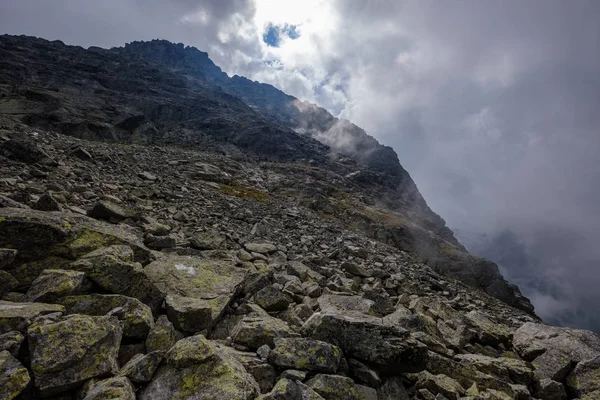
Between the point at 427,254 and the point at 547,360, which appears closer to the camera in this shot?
the point at 547,360

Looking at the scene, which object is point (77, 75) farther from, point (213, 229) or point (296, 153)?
point (213, 229)

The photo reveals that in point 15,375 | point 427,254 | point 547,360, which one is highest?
point 427,254

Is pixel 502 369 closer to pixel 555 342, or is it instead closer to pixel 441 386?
pixel 441 386

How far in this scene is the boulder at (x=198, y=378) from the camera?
15.3ft

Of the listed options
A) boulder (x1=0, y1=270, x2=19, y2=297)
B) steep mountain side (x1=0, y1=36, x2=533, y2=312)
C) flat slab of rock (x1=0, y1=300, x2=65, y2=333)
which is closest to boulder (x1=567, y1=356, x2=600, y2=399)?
flat slab of rock (x1=0, y1=300, x2=65, y2=333)

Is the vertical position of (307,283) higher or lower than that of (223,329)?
higher

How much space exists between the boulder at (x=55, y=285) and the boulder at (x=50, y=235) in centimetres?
114

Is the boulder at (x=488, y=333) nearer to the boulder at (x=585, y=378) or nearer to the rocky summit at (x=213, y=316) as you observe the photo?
the rocky summit at (x=213, y=316)

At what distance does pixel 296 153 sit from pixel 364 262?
92514mm

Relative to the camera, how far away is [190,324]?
6.96 m

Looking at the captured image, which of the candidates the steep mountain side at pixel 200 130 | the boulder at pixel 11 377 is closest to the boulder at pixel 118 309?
the boulder at pixel 11 377

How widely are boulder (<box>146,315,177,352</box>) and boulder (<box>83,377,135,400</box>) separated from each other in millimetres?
1238

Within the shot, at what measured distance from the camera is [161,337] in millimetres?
6004

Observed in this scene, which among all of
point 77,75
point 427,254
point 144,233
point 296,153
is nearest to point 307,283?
point 144,233
